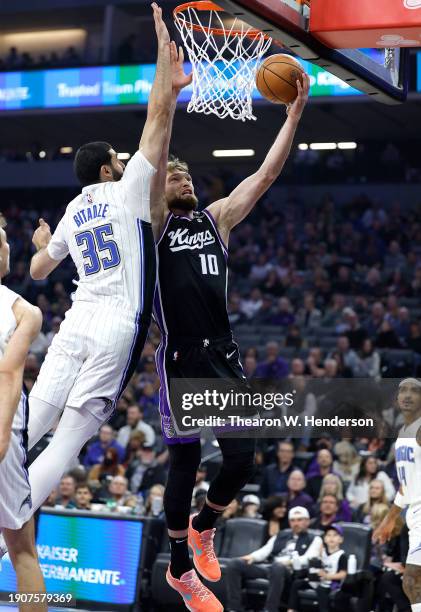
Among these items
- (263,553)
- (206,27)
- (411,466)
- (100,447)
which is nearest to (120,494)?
(263,553)

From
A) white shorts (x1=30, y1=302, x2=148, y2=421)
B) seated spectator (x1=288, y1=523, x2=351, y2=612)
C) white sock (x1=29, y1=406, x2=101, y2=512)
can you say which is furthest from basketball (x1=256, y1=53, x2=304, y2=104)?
seated spectator (x1=288, y1=523, x2=351, y2=612)

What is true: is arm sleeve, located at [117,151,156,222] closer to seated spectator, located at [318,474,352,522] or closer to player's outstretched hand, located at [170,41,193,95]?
player's outstretched hand, located at [170,41,193,95]

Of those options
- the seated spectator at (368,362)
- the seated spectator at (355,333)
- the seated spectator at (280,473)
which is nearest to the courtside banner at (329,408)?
the seated spectator at (280,473)

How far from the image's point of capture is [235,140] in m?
24.3

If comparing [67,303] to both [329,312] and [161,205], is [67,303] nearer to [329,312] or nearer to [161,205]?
[329,312]

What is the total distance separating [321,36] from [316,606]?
6172mm

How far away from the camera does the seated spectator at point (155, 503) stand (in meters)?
11.8

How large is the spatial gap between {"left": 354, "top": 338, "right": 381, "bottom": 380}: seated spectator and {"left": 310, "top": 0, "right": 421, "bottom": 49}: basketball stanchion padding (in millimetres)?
9516

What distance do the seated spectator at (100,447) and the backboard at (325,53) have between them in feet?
26.9

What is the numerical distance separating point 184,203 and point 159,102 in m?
0.79

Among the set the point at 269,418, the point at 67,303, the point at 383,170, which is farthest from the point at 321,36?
the point at 383,170

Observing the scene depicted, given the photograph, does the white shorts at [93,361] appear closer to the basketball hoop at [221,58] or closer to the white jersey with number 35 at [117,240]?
the white jersey with number 35 at [117,240]

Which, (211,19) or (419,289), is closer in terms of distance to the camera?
(211,19)

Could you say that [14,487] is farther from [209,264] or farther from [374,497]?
[374,497]
